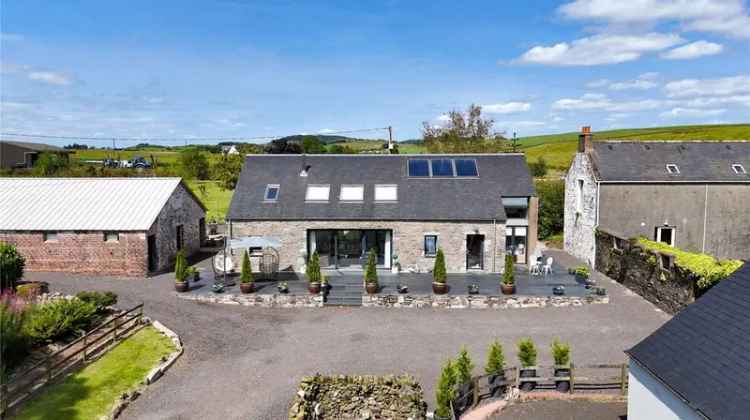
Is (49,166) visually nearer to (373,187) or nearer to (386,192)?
(373,187)

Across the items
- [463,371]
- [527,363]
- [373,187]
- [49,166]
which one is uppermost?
[49,166]

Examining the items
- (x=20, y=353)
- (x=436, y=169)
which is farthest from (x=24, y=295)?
(x=436, y=169)

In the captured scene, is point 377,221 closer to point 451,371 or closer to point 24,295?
point 451,371

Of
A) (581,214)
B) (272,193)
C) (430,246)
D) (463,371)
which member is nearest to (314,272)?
(430,246)

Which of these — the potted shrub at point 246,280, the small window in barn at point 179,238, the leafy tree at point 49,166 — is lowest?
the potted shrub at point 246,280

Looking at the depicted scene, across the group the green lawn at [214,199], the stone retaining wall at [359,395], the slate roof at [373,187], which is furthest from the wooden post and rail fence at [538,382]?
the green lawn at [214,199]

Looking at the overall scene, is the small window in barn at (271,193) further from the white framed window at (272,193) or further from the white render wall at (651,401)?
the white render wall at (651,401)

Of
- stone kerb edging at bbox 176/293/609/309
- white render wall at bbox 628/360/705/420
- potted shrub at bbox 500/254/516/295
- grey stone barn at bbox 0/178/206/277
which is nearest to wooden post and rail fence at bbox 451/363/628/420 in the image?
white render wall at bbox 628/360/705/420
